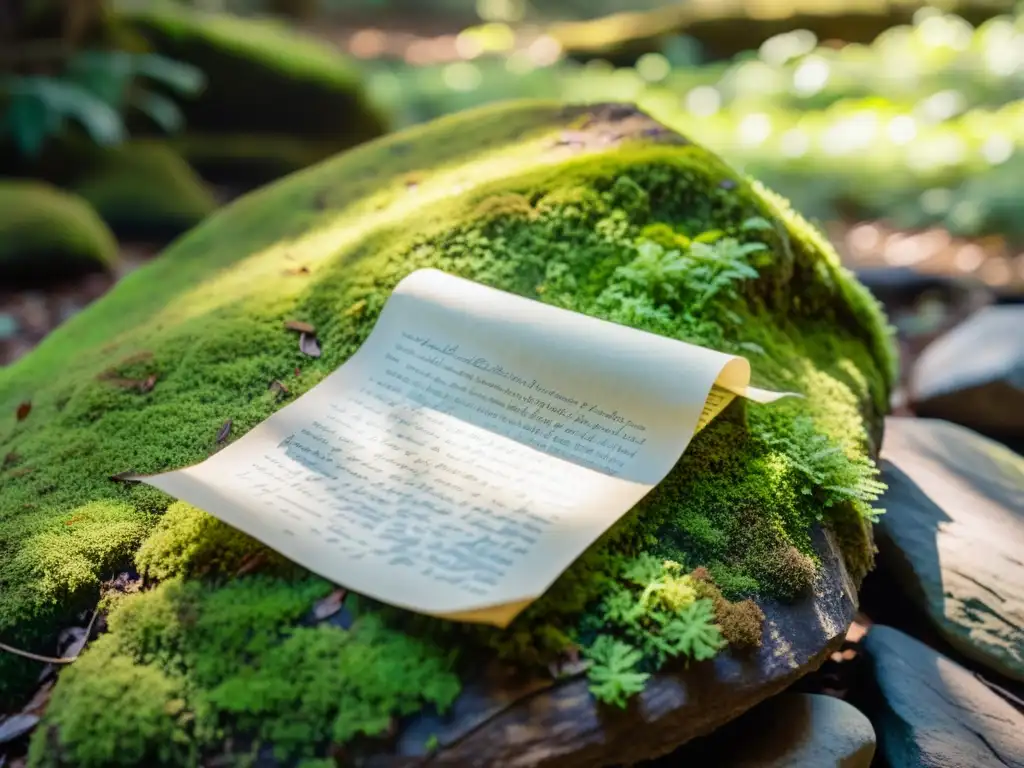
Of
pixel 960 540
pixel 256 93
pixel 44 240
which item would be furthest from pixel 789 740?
pixel 256 93

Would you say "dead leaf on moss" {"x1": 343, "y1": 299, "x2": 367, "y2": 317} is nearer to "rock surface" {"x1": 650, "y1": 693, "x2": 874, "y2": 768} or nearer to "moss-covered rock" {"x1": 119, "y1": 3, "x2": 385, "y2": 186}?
"rock surface" {"x1": 650, "y1": 693, "x2": 874, "y2": 768}

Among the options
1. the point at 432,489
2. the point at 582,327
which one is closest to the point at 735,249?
the point at 582,327

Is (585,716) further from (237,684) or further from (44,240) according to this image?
(44,240)

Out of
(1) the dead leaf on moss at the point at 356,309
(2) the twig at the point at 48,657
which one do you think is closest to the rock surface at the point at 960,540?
(1) the dead leaf on moss at the point at 356,309

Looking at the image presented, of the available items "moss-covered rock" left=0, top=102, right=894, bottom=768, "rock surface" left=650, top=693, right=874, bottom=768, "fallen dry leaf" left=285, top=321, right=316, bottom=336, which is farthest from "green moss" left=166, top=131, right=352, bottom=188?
"rock surface" left=650, top=693, right=874, bottom=768

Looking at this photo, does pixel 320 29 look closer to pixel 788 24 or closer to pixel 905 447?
pixel 788 24
